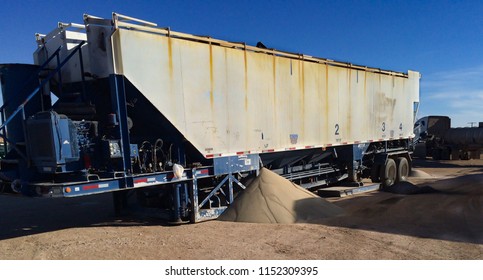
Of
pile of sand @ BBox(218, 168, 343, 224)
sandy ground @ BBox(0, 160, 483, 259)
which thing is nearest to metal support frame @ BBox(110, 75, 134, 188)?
sandy ground @ BBox(0, 160, 483, 259)

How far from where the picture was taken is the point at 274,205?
24.6ft

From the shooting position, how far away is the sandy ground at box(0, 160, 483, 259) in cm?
552

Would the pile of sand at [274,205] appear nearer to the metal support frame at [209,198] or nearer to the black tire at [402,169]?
the metal support frame at [209,198]

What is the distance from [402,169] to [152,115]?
408 inches

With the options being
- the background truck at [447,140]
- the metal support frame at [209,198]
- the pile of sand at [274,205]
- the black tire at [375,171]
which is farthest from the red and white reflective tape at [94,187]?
the background truck at [447,140]

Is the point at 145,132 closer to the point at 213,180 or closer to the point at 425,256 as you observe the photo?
the point at 213,180

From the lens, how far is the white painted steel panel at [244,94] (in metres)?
6.40

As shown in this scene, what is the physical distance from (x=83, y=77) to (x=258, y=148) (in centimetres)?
373

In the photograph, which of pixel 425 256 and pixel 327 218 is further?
pixel 327 218

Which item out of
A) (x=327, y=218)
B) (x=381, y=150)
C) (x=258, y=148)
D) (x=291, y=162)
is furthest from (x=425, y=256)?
(x=381, y=150)

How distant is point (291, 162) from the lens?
9.80 metres

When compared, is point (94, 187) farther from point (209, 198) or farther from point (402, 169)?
point (402, 169)

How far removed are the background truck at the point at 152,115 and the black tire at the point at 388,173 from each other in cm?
407

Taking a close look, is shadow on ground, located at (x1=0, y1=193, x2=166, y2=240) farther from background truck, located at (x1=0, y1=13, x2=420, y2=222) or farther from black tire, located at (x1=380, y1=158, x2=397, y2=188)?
black tire, located at (x1=380, y1=158, x2=397, y2=188)
